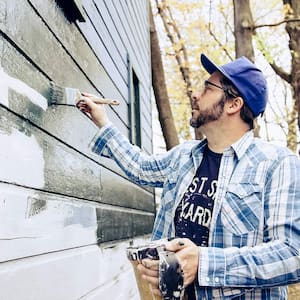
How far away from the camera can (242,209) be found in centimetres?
176

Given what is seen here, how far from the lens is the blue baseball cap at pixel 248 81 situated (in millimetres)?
2090

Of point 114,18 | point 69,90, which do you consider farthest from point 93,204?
point 114,18

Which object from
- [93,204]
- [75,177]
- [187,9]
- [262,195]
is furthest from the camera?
[187,9]

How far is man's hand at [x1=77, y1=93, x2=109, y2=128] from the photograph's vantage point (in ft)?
7.07

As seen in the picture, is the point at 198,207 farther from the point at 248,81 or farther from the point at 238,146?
the point at 248,81

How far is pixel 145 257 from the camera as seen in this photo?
1415 millimetres

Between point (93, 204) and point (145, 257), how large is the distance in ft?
3.85

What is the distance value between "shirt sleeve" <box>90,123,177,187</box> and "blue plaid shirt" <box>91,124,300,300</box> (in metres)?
0.17

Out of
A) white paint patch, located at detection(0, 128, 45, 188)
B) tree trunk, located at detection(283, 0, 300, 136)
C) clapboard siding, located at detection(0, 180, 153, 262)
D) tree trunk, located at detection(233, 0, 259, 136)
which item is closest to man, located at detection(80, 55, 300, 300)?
clapboard siding, located at detection(0, 180, 153, 262)

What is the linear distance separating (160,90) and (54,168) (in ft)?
24.6

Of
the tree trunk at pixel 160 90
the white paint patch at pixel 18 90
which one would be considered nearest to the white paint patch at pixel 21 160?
the white paint patch at pixel 18 90

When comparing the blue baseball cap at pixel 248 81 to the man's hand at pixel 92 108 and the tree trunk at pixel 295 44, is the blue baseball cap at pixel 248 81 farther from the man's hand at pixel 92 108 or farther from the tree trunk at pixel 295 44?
the tree trunk at pixel 295 44

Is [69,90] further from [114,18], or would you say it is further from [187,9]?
[187,9]

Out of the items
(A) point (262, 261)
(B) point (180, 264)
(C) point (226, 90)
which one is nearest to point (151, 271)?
(B) point (180, 264)
